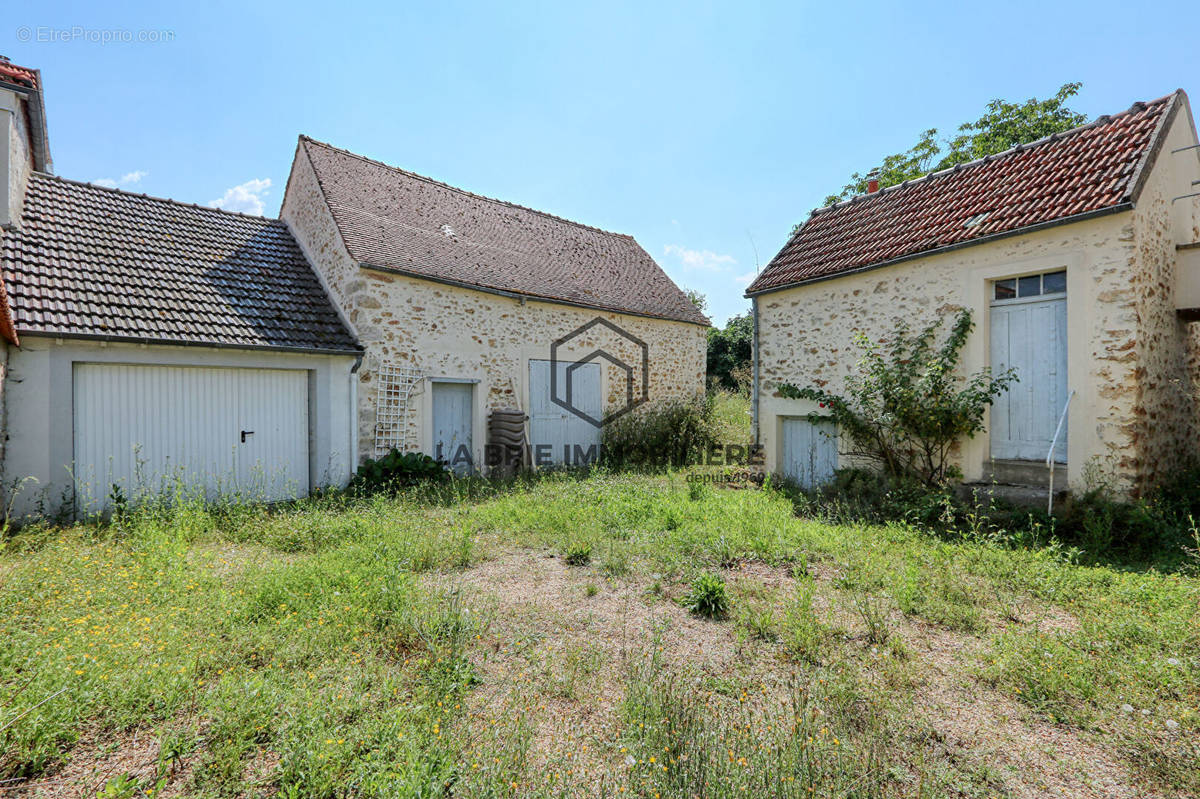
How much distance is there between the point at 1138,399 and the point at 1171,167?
320 centimetres

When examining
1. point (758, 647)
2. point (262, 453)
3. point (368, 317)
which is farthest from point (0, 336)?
point (758, 647)

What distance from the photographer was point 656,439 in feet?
39.0

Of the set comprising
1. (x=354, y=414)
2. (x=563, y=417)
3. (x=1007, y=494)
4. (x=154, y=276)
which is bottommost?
(x=1007, y=494)

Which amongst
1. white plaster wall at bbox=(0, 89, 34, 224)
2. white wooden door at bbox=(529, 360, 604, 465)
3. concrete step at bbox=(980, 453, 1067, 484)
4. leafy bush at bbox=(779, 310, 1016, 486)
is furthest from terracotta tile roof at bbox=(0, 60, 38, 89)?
concrete step at bbox=(980, 453, 1067, 484)

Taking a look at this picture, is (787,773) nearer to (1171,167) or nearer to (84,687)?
(84,687)

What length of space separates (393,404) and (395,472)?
1136 millimetres

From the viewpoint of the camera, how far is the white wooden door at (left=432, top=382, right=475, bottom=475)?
31.9ft

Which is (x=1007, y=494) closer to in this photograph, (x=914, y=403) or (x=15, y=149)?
(x=914, y=403)

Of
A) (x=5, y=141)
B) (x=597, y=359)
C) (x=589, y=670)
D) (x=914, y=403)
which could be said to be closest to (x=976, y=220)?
(x=914, y=403)

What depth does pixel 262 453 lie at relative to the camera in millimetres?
8000

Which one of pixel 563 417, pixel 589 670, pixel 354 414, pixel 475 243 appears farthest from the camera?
pixel 563 417

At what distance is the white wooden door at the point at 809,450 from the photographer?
867 cm

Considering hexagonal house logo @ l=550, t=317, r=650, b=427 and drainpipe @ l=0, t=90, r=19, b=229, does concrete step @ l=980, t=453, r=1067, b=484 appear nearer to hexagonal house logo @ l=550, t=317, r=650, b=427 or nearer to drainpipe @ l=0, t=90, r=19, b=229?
hexagonal house logo @ l=550, t=317, r=650, b=427

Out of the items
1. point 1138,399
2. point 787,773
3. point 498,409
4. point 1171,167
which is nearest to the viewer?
point 787,773
